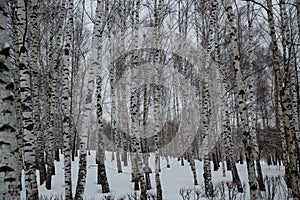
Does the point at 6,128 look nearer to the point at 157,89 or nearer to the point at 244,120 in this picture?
the point at 244,120

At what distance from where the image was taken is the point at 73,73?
55.9 ft

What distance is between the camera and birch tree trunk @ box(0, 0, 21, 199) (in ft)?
8.48

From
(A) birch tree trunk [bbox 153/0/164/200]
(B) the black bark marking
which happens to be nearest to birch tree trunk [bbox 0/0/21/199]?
(B) the black bark marking

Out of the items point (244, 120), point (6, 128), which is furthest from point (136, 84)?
point (6, 128)

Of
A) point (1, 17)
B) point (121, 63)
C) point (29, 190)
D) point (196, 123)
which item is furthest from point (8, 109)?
point (196, 123)

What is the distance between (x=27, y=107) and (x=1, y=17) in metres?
3.36

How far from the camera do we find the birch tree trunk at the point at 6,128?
259cm

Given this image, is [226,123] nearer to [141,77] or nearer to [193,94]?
[141,77]

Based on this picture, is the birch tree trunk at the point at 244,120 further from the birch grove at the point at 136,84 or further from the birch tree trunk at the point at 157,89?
the birch tree trunk at the point at 157,89

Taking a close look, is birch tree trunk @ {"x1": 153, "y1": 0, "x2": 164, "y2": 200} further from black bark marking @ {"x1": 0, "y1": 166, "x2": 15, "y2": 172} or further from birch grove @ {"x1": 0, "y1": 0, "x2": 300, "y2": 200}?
black bark marking @ {"x1": 0, "y1": 166, "x2": 15, "y2": 172}

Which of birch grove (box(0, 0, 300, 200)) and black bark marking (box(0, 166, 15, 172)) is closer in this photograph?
black bark marking (box(0, 166, 15, 172))

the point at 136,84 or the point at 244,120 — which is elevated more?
the point at 136,84

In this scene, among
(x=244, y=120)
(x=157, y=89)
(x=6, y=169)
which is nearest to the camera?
(x=6, y=169)

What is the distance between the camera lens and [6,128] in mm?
2631
